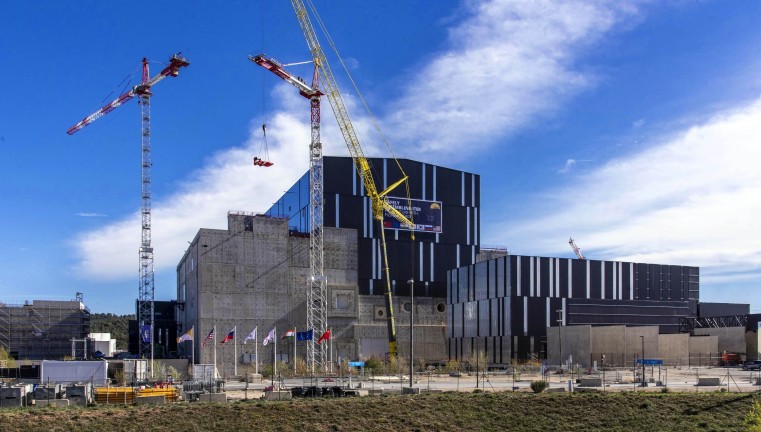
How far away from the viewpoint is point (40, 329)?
135125mm

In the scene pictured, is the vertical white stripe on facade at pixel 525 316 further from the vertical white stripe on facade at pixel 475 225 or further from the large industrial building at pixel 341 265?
the vertical white stripe on facade at pixel 475 225

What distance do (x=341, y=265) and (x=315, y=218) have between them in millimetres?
11153

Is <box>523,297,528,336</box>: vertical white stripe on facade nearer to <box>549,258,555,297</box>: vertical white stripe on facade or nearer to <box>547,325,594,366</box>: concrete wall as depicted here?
<box>547,325,594,366</box>: concrete wall

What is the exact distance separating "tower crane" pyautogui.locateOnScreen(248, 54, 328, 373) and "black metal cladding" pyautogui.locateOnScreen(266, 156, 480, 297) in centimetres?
894

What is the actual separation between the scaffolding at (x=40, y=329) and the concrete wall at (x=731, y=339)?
368ft

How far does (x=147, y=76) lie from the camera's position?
13712cm

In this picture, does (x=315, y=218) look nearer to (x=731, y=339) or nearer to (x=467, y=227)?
(x=467, y=227)

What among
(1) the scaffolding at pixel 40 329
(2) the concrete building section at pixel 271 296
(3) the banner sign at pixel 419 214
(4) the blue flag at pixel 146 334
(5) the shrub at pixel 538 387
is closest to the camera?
(5) the shrub at pixel 538 387

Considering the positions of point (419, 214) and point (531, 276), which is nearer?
point (531, 276)

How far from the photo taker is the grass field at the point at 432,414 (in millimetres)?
44594

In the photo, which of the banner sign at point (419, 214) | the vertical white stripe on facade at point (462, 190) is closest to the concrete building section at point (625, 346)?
the banner sign at point (419, 214)

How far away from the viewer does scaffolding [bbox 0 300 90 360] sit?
438 feet

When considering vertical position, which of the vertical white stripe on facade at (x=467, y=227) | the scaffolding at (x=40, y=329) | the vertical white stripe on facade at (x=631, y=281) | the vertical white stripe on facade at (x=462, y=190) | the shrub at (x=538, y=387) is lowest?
the scaffolding at (x=40, y=329)

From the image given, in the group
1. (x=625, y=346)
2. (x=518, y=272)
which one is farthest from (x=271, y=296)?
(x=625, y=346)
